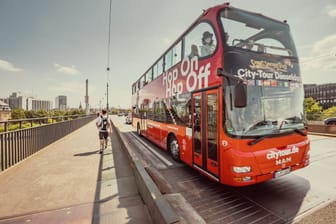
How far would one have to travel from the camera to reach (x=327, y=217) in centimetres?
282

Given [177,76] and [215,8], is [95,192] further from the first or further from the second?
[215,8]

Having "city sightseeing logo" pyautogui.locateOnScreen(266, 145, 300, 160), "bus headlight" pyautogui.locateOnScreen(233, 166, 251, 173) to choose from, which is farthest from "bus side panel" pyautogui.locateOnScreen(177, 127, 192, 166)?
"city sightseeing logo" pyautogui.locateOnScreen(266, 145, 300, 160)

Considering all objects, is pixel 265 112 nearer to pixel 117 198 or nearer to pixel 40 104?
pixel 117 198

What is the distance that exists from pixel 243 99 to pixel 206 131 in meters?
1.37

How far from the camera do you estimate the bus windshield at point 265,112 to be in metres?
3.37

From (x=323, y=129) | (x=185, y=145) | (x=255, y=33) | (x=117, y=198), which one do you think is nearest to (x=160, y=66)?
(x=185, y=145)

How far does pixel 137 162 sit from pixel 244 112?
2.90 meters

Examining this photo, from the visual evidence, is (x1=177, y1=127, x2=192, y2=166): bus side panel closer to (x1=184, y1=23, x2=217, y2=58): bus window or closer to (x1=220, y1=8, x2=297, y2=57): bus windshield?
(x1=184, y1=23, x2=217, y2=58): bus window

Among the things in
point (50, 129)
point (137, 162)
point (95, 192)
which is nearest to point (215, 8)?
point (137, 162)

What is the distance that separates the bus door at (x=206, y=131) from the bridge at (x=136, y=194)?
1.95ft

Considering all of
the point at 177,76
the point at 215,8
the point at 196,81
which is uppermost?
the point at 215,8

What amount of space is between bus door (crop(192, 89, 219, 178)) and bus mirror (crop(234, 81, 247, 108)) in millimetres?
535

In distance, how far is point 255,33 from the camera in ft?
14.0

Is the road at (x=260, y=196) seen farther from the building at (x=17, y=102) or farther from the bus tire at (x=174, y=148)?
the building at (x=17, y=102)
